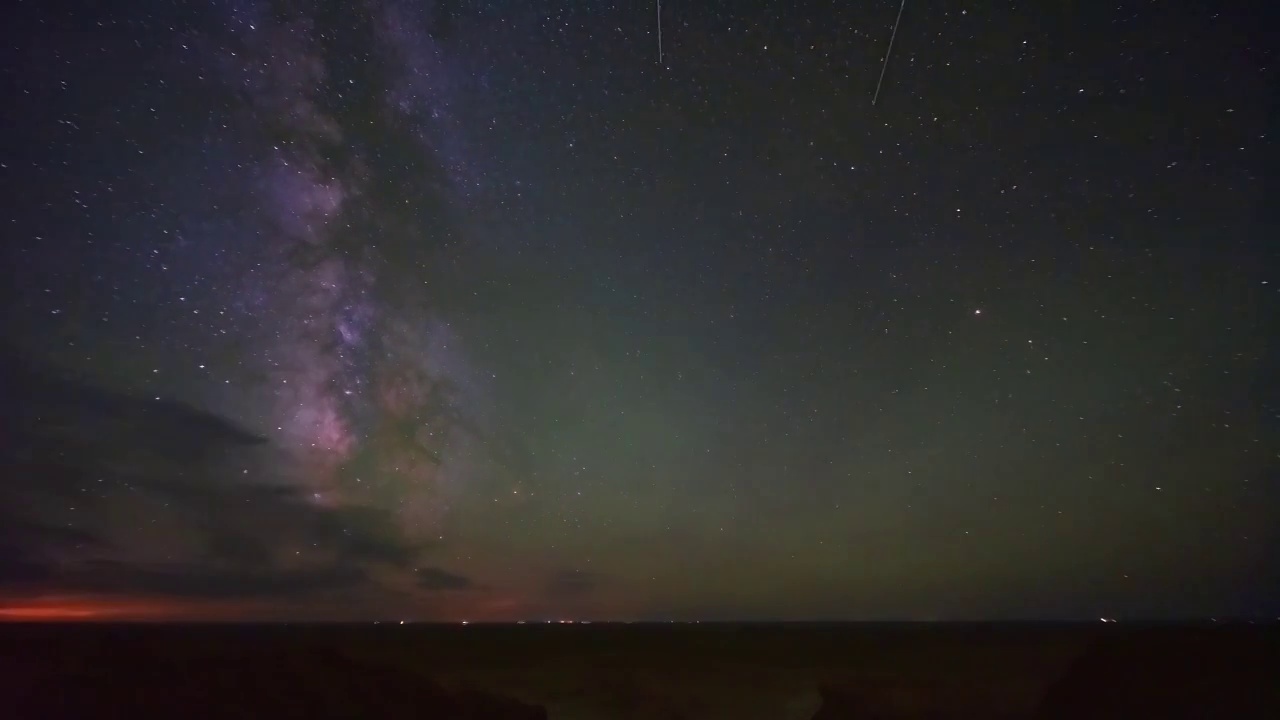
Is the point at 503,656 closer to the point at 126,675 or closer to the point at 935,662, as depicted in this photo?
the point at 935,662

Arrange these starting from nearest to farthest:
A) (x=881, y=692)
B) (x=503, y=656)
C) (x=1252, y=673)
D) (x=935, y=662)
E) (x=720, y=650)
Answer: (x=1252, y=673) → (x=881, y=692) → (x=935, y=662) → (x=503, y=656) → (x=720, y=650)

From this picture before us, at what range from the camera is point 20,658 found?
60.6 ft

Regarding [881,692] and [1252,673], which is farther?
[881,692]

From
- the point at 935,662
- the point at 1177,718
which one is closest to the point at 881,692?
the point at 1177,718

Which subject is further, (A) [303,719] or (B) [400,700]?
(B) [400,700]

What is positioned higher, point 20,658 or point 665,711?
point 20,658

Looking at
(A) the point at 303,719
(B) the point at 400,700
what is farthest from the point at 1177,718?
(A) the point at 303,719

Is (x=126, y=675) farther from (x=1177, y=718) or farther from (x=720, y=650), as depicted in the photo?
(x=720, y=650)

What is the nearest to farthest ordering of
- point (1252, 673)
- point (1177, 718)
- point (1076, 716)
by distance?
1. point (1177, 718)
2. point (1076, 716)
3. point (1252, 673)

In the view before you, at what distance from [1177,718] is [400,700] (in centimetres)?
1646

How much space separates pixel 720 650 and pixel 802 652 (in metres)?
6.09

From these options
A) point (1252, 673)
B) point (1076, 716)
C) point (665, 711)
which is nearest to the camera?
point (1076, 716)

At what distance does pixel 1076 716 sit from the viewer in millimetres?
14992

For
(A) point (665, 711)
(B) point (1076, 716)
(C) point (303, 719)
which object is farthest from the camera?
(A) point (665, 711)
